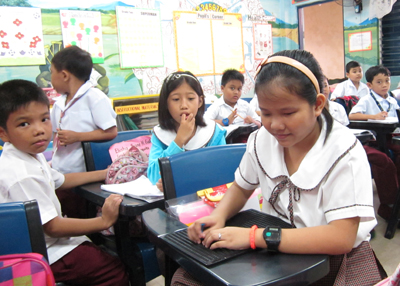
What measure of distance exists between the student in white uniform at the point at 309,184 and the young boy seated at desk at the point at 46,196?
48cm

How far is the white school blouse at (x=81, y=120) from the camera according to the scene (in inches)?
76.7

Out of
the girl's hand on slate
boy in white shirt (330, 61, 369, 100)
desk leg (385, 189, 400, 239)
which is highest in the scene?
boy in white shirt (330, 61, 369, 100)

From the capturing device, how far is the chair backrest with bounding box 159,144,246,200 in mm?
1246

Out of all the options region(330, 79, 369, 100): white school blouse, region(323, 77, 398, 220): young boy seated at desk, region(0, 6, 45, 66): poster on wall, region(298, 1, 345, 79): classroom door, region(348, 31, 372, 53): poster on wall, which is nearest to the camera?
region(323, 77, 398, 220): young boy seated at desk

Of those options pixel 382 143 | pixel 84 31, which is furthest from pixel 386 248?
pixel 84 31

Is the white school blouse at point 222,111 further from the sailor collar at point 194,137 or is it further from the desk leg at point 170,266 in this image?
the desk leg at point 170,266

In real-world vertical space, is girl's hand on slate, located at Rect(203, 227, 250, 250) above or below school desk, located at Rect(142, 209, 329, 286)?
above

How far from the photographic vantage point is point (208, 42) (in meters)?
4.54

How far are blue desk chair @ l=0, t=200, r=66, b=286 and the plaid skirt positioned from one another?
43 cm

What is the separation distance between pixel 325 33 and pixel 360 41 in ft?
2.02

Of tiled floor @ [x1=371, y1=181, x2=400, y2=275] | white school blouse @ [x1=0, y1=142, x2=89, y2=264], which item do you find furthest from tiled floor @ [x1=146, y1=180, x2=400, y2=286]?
white school blouse @ [x1=0, y1=142, x2=89, y2=264]

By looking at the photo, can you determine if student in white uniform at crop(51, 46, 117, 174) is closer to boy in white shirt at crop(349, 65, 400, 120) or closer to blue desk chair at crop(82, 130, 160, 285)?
blue desk chair at crop(82, 130, 160, 285)

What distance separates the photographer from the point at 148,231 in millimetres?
878

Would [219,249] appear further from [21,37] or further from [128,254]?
[21,37]
